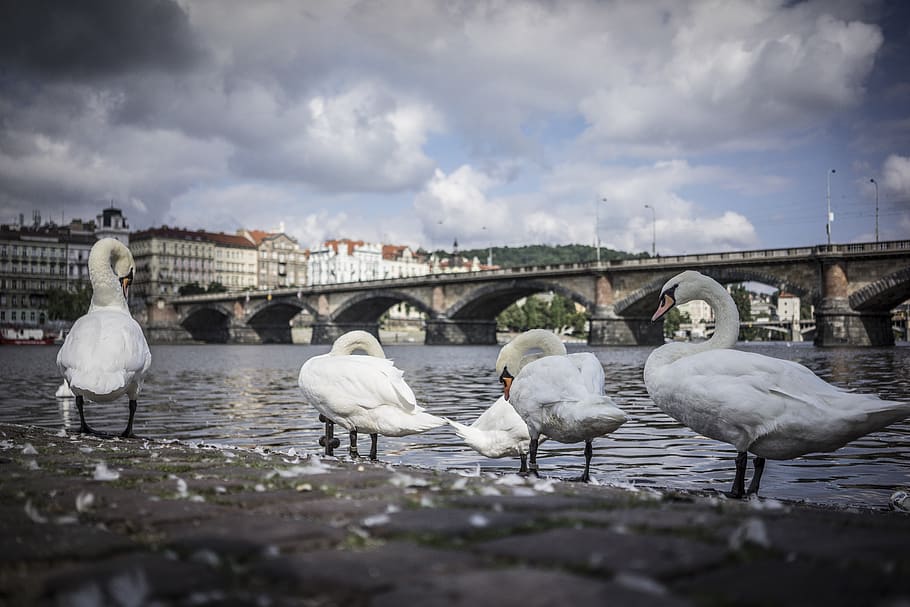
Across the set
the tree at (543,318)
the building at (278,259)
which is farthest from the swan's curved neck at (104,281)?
the building at (278,259)

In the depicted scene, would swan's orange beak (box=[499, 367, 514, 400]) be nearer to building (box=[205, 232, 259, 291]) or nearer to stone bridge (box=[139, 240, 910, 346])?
stone bridge (box=[139, 240, 910, 346])

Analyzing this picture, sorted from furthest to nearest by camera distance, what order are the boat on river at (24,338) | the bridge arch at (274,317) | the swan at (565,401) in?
the bridge arch at (274,317) < the boat on river at (24,338) < the swan at (565,401)

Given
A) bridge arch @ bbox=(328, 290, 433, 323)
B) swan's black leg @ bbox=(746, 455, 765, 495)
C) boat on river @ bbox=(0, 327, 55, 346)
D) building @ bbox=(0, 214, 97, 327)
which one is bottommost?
swan's black leg @ bbox=(746, 455, 765, 495)

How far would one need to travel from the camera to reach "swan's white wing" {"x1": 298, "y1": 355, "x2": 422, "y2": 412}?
683 centimetres

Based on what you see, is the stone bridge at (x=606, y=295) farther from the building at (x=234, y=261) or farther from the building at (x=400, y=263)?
the building at (x=400, y=263)

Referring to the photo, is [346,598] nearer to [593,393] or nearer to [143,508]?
[143,508]

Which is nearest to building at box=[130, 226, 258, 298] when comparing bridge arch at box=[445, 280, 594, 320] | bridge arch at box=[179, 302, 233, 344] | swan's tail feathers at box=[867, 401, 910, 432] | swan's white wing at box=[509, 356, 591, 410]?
bridge arch at box=[179, 302, 233, 344]

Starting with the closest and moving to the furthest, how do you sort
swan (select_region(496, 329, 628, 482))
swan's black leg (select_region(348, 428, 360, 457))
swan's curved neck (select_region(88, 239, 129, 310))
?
swan (select_region(496, 329, 628, 482)), swan's black leg (select_region(348, 428, 360, 457)), swan's curved neck (select_region(88, 239, 129, 310))

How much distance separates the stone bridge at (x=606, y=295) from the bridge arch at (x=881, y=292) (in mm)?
60

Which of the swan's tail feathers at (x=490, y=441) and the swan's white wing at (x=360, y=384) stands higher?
the swan's white wing at (x=360, y=384)

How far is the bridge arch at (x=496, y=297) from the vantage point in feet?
217

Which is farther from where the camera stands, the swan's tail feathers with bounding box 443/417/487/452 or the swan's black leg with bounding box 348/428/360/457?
the swan's black leg with bounding box 348/428/360/457

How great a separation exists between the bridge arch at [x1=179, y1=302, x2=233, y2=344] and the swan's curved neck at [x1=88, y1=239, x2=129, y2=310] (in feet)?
320

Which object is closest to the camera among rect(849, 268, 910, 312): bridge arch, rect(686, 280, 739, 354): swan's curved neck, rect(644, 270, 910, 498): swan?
rect(644, 270, 910, 498): swan
